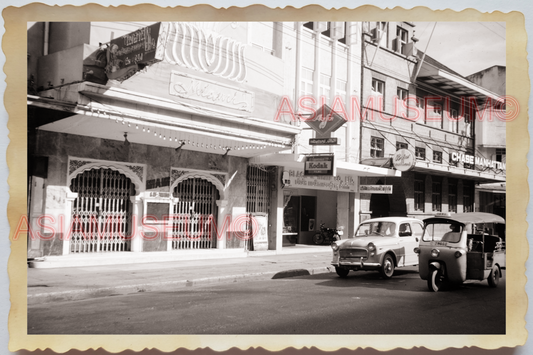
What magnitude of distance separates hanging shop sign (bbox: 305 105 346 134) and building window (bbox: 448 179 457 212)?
237 centimetres

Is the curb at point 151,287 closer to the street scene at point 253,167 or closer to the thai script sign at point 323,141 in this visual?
the street scene at point 253,167

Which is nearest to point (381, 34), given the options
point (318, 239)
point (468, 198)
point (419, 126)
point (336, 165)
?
point (419, 126)

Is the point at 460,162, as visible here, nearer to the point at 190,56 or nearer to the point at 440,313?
the point at 440,313

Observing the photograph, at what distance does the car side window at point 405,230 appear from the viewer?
1095 centimetres

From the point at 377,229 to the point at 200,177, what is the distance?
15.4 feet

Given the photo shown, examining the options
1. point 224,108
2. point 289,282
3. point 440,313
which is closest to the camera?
point 440,313

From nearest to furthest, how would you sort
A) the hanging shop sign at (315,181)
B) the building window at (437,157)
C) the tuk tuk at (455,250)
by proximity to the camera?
1. the tuk tuk at (455,250)
2. the building window at (437,157)
3. the hanging shop sign at (315,181)

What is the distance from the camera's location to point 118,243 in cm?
1125

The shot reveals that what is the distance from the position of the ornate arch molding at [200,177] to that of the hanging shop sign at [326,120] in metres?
3.87

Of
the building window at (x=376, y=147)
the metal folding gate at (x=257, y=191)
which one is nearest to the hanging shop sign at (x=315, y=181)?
the metal folding gate at (x=257, y=191)

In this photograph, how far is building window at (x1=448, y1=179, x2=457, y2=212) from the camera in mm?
9367

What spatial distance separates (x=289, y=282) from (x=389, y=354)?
4.38m

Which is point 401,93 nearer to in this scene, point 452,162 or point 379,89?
point 379,89

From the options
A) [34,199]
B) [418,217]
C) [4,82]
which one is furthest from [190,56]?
[418,217]
